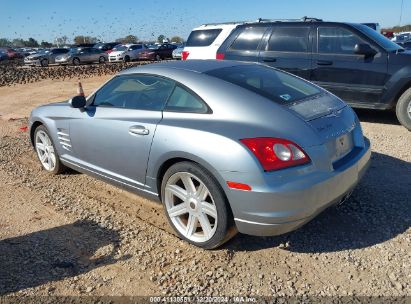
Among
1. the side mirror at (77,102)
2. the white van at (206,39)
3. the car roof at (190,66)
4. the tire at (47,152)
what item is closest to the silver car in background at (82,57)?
the white van at (206,39)

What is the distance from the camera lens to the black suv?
22.1ft

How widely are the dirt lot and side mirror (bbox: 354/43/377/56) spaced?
9.71ft

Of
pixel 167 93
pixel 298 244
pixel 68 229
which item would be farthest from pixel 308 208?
pixel 68 229

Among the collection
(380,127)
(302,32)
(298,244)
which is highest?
(302,32)

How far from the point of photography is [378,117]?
25.9ft

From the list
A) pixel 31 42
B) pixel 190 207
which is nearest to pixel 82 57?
pixel 190 207

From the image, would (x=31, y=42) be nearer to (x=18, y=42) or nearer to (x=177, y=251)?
(x=18, y=42)

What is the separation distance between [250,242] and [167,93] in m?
Answer: 1.55

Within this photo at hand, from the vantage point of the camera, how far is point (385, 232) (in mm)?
3492

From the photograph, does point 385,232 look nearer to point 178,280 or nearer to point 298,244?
point 298,244

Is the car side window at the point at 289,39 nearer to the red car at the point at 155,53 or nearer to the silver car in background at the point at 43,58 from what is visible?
the red car at the point at 155,53

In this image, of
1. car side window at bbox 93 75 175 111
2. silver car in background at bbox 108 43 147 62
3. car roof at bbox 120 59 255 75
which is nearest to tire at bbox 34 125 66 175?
car side window at bbox 93 75 175 111

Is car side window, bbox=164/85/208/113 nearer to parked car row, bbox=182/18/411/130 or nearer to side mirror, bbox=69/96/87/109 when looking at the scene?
side mirror, bbox=69/96/87/109

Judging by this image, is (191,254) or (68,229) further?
(68,229)
